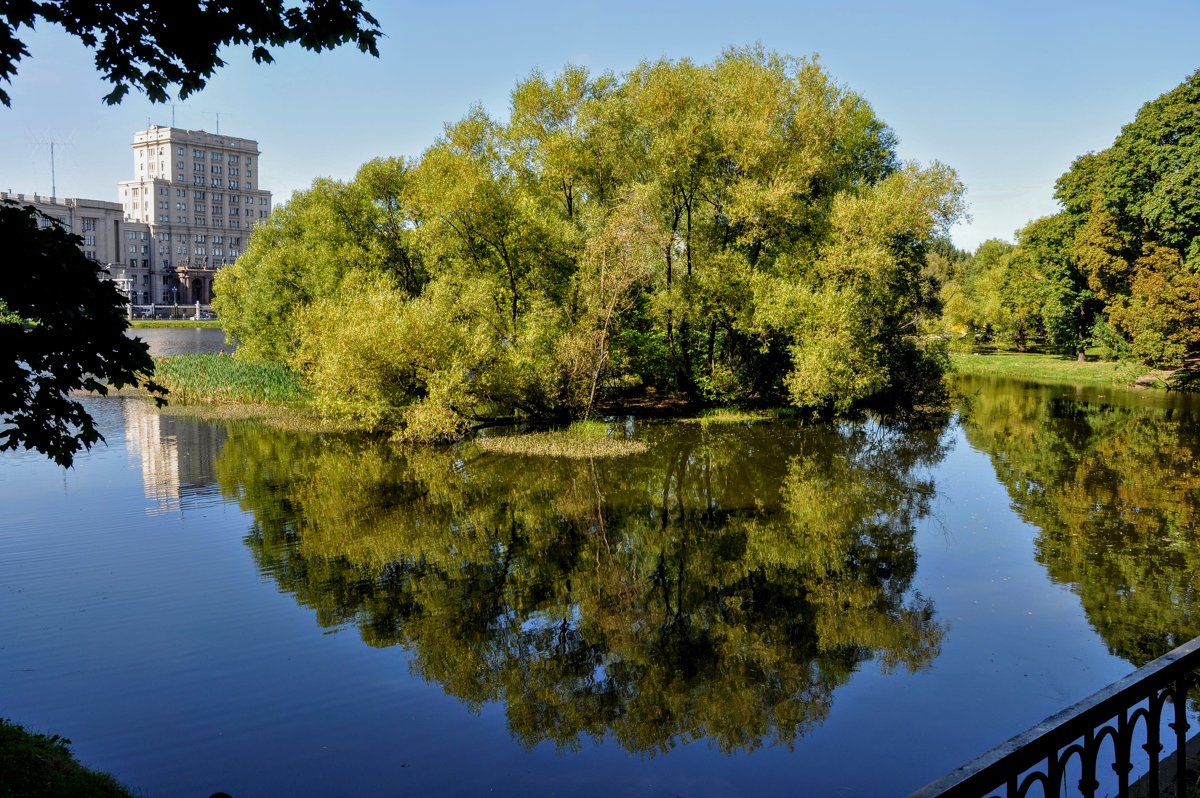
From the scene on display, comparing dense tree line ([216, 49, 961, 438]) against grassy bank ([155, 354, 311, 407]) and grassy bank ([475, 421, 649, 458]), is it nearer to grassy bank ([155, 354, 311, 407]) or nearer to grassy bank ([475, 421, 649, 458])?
grassy bank ([475, 421, 649, 458])

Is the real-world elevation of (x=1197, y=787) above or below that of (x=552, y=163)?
below

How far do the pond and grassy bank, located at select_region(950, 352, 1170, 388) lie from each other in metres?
27.7

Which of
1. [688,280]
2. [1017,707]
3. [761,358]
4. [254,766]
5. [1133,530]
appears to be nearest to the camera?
[254,766]

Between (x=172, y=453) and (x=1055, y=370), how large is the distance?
57196 millimetres

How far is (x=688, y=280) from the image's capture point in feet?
121

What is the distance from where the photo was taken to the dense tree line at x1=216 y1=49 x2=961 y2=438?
3284 cm

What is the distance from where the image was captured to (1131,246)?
163 feet

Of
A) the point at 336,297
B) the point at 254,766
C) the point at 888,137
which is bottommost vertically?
the point at 254,766

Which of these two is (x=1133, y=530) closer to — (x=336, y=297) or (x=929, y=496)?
(x=929, y=496)

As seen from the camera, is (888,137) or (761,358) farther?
(888,137)

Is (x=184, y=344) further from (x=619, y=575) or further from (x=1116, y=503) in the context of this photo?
(x=1116, y=503)

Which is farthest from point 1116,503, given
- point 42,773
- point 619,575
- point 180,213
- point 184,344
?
point 180,213

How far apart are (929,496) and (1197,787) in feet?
59.5

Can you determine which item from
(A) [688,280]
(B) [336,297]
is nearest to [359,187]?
(B) [336,297]
